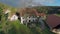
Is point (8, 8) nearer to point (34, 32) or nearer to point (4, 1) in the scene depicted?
point (4, 1)

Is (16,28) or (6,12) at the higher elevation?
(6,12)

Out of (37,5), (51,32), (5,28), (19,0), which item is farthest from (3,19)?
(51,32)

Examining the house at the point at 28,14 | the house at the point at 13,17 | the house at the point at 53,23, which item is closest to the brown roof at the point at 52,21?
the house at the point at 53,23

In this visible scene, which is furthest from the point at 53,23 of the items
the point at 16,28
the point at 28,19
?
the point at 16,28

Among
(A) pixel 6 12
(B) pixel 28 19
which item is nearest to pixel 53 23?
(B) pixel 28 19

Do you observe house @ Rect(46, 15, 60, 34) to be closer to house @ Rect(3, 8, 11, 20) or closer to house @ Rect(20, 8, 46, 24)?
house @ Rect(20, 8, 46, 24)

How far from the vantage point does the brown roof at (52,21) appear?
1187mm

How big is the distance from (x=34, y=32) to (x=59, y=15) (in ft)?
0.91

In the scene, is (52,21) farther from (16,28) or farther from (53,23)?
(16,28)

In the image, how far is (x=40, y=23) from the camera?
121cm

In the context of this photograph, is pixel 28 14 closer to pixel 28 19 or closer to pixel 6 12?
pixel 28 19

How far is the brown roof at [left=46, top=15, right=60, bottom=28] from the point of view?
1187mm

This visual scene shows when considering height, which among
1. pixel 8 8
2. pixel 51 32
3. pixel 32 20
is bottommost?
pixel 51 32

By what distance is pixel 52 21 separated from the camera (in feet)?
3.92
